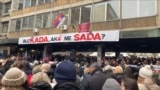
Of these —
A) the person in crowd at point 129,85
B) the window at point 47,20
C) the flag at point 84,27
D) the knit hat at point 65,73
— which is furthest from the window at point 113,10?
the knit hat at point 65,73

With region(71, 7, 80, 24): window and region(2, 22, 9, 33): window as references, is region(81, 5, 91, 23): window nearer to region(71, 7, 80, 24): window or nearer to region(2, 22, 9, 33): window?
region(71, 7, 80, 24): window

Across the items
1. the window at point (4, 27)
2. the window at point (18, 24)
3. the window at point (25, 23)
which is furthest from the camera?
the window at point (4, 27)

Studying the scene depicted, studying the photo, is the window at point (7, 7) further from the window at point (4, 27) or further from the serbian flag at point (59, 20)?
the serbian flag at point (59, 20)

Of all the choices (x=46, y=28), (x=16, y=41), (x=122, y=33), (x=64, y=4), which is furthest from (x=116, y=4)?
(x=16, y=41)

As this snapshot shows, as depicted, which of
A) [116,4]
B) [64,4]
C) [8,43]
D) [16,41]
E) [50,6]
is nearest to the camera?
[116,4]

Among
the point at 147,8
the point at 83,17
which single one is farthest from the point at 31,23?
the point at 147,8

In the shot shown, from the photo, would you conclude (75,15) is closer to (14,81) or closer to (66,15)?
(66,15)

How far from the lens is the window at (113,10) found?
20266 millimetres

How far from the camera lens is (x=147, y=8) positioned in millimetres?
18281

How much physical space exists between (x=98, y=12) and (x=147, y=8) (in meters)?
4.74

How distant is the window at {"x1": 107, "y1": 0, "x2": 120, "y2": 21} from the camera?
20.3 meters

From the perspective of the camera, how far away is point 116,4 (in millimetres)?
20469

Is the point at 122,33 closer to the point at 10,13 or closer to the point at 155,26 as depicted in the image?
the point at 155,26

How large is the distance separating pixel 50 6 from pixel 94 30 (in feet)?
25.4
